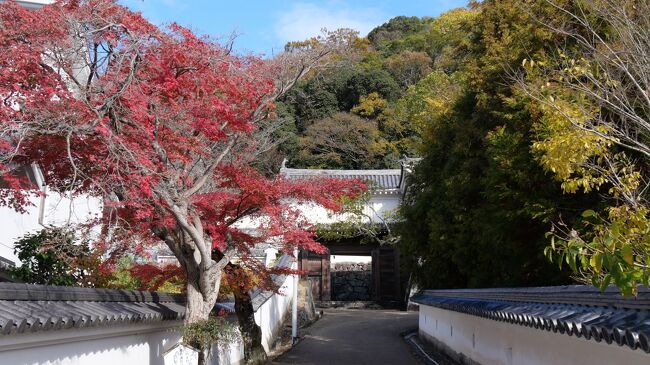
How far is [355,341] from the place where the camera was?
66.7ft

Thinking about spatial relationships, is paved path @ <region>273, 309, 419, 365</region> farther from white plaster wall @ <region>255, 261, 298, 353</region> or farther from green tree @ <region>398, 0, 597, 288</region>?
green tree @ <region>398, 0, 597, 288</region>

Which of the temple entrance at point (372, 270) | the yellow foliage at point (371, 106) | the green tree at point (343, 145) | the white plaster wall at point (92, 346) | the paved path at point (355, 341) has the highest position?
the yellow foliage at point (371, 106)

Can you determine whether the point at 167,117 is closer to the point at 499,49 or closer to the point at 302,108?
the point at 499,49

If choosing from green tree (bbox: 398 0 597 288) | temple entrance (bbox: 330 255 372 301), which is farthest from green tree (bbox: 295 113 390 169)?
green tree (bbox: 398 0 597 288)

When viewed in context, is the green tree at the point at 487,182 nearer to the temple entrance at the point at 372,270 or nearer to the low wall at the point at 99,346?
the low wall at the point at 99,346

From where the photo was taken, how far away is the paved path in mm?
16484

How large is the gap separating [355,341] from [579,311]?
14250 millimetres

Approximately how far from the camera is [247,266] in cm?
1204

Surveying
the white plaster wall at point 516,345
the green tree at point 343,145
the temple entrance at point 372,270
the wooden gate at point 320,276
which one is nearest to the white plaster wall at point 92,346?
the white plaster wall at point 516,345

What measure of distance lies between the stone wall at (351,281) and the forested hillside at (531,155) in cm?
1569

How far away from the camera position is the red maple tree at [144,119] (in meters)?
7.88

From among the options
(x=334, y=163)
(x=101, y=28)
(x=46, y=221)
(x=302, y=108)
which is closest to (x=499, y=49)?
(x=101, y=28)

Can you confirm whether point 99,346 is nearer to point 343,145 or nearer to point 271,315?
point 271,315

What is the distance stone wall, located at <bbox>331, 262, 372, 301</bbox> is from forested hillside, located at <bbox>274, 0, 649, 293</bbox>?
15.7 m
